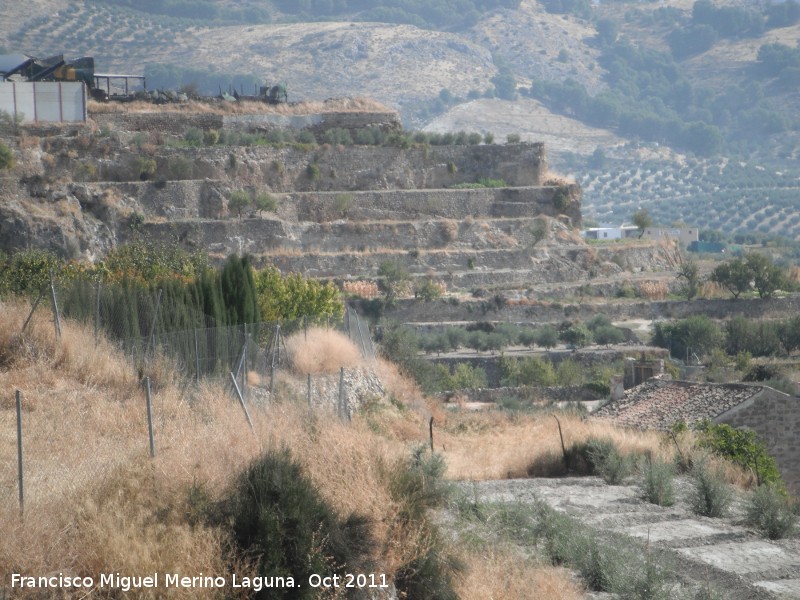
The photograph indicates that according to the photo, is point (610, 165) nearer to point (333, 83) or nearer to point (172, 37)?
point (333, 83)

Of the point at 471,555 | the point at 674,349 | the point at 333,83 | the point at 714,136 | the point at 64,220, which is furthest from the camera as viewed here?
the point at 714,136

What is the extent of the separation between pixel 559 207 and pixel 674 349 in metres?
8.70

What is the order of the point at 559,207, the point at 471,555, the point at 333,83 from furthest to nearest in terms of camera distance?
1. the point at 333,83
2. the point at 559,207
3. the point at 471,555

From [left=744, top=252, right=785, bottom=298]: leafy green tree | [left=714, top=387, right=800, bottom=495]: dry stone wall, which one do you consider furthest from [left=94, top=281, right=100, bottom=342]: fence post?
[left=744, top=252, right=785, bottom=298]: leafy green tree

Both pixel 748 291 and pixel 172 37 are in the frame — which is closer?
pixel 748 291

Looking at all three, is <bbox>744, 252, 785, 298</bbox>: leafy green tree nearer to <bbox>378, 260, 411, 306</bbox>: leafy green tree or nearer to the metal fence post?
<bbox>378, 260, 411, 306</bbox>: leafy green tree

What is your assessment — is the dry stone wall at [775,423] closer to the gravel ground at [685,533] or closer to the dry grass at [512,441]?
the dry grass at [512,441]

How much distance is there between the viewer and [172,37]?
591ft

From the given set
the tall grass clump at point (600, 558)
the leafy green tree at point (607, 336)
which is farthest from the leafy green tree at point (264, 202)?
the tall grass clump at point (600, 558)

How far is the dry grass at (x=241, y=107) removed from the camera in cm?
5316

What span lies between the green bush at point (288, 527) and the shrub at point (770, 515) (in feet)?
24.6

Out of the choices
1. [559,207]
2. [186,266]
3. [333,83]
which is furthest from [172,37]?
[186,266]

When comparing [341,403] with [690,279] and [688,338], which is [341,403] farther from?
[690,279]

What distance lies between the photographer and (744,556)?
1692 centimetres
